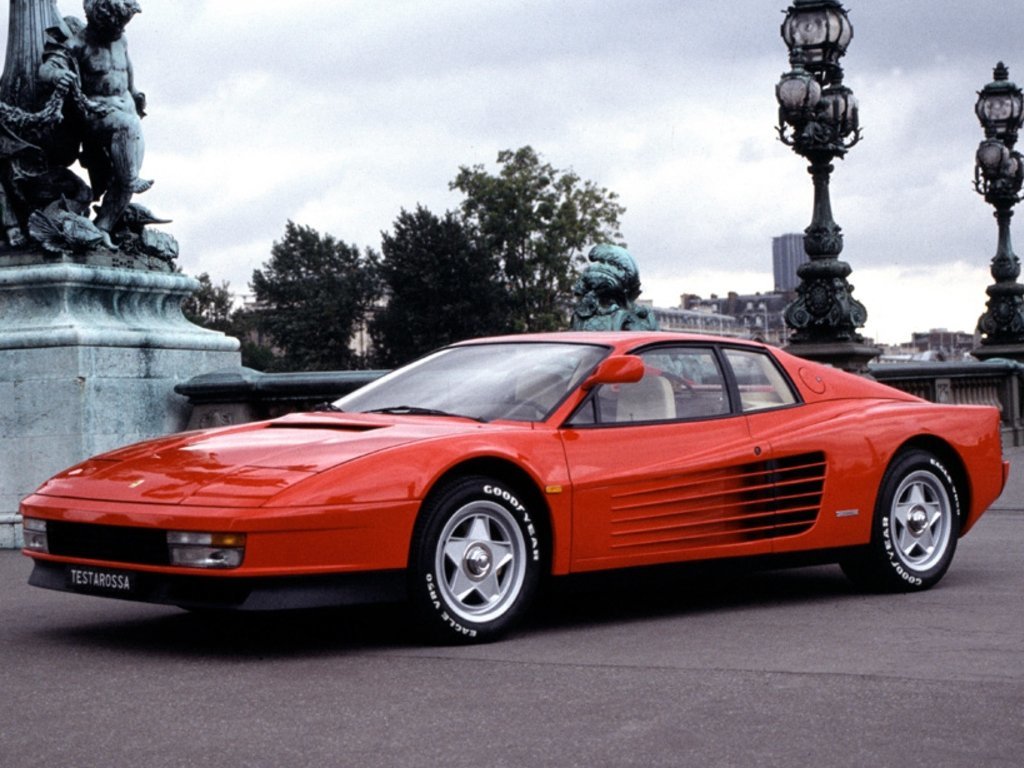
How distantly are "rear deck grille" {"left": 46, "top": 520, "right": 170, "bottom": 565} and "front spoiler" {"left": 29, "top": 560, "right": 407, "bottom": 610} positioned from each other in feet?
0.25

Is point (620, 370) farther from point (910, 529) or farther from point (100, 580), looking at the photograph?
point (100, 580)

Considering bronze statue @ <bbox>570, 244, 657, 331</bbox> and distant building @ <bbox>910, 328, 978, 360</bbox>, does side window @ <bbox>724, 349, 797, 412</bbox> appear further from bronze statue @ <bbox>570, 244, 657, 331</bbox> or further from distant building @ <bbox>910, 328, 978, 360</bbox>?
distant building @ <bbox>910, 328, 978, 360</bbox>

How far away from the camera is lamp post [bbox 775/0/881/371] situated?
2036 centimetres

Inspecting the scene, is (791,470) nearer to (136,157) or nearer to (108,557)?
(108,557)

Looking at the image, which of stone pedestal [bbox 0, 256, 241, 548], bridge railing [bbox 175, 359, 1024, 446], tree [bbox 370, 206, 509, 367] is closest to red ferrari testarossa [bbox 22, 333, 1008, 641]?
bridge railing [bbox 175, 359, 1024, 446]

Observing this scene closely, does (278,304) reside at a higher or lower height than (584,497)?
higher

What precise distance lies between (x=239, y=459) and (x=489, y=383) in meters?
1.27

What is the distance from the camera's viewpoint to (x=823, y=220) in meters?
21.2

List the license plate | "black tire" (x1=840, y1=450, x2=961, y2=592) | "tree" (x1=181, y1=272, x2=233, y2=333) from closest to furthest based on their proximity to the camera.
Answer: the license plate → "black tire" (x1=840, y1=450, x2=961, y2=592) → "tree" (x1=181, y1=272, x2=233, y2=333)

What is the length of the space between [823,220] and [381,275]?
6573cm

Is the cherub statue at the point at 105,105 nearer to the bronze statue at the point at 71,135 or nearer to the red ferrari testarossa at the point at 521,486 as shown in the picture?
the bronze statue at the point at 71,135

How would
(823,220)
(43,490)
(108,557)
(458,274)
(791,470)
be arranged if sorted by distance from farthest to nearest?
(458,274) → (823,220) → (791,470) → (43,490) → (108,557)

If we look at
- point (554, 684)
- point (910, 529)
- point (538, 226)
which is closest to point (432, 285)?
point (538, 226)

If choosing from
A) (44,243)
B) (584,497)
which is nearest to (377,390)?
(584,497)
